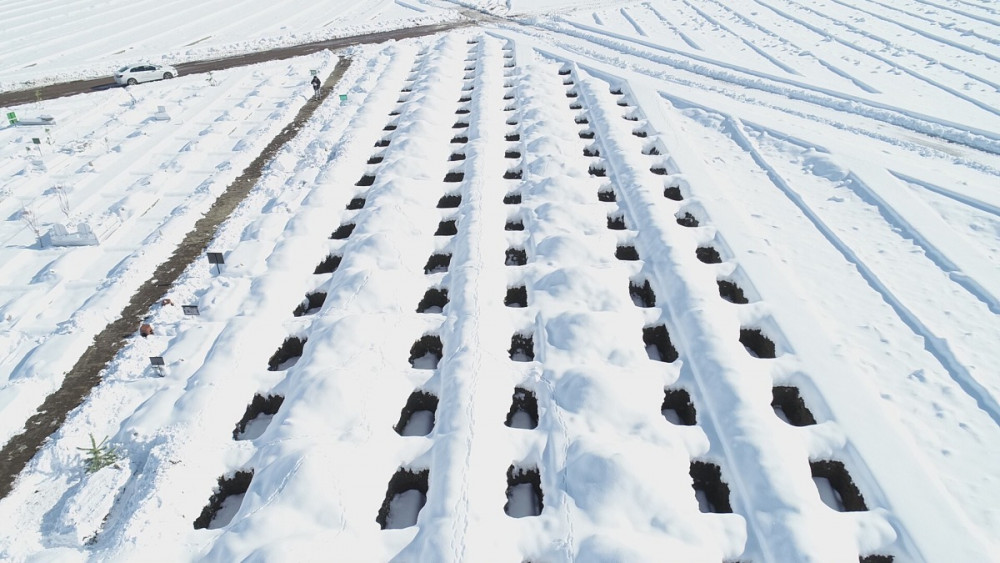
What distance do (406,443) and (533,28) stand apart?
23.7 m

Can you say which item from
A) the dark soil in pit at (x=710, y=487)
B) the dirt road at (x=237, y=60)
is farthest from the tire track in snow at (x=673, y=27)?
the dark soil in pit at (x=710, y=487)

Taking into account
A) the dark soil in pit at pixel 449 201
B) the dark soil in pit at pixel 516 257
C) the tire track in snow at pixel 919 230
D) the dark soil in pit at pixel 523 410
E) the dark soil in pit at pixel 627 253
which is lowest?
the dark soil in pit at pixel 523 410

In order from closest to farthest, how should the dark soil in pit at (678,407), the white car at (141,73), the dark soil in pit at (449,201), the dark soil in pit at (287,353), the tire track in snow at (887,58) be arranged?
1. the dark soil in pit at (678,407)
2. the dark soil in pit at (287,353)
3. the dark soil in pit at (449,201)
4. the tire track in snow at (887,58)
5. the white car at (141,73)

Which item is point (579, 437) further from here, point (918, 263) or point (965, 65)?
point (965, 65)

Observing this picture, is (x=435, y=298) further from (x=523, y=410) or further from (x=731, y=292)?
(x=731, y=292)

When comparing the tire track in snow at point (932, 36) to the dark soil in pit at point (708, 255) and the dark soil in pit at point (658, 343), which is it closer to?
the dark soil in pit at point (708, 255)

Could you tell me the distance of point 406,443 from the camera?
21.4ft

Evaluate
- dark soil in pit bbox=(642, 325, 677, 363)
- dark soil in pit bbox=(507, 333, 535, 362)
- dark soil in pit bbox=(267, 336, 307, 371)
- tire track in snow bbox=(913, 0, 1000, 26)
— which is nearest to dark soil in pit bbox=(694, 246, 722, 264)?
dark soil in pit bbox=(642, 325, 677, 363)

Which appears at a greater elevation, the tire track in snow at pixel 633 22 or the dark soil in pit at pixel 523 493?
the tire track in snow at pixel 633 22

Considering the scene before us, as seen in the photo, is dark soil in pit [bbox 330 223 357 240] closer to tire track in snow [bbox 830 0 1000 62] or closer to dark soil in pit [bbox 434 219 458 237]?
dark soil in pit [bbox 434 219 458 237]

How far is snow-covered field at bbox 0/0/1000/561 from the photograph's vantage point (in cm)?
571

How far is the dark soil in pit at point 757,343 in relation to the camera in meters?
7.94

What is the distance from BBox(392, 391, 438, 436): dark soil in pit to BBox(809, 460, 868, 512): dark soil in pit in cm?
430

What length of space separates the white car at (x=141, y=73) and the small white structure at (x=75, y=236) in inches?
505
